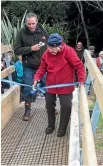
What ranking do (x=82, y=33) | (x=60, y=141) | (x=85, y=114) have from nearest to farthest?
(x=85, y=114)
(x=60, y=141)
(x=82, y=33)

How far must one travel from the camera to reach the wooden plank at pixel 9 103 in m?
5.65

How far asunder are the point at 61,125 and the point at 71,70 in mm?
718

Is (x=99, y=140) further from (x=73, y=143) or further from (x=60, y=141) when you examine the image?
(x=73, y=143)

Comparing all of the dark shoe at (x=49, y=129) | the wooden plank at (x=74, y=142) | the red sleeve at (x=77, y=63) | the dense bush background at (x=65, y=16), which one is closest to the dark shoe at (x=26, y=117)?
the dark shoe at (x=49, y=129)

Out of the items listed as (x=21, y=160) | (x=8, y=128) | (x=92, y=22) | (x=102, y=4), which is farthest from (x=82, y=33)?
(x=21, y=160)

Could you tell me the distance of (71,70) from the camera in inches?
211

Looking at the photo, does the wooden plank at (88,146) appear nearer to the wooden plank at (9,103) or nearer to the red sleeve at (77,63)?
the red sleeve at (77,63)

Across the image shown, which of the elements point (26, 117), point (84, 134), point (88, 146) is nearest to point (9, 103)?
point (26, 117)

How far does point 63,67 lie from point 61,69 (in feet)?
0.12

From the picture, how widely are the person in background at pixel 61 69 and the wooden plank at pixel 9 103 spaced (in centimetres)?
58

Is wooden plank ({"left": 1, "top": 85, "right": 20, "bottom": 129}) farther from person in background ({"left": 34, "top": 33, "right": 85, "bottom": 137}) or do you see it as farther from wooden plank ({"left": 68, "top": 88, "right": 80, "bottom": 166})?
wooden plank ({"left": 68, "top": 88, "right": 80, "bottom": 166})

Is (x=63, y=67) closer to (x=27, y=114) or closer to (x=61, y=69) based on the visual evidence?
(x=61, y=69)

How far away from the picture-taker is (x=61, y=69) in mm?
5270

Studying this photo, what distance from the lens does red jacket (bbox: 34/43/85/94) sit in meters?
5.22
